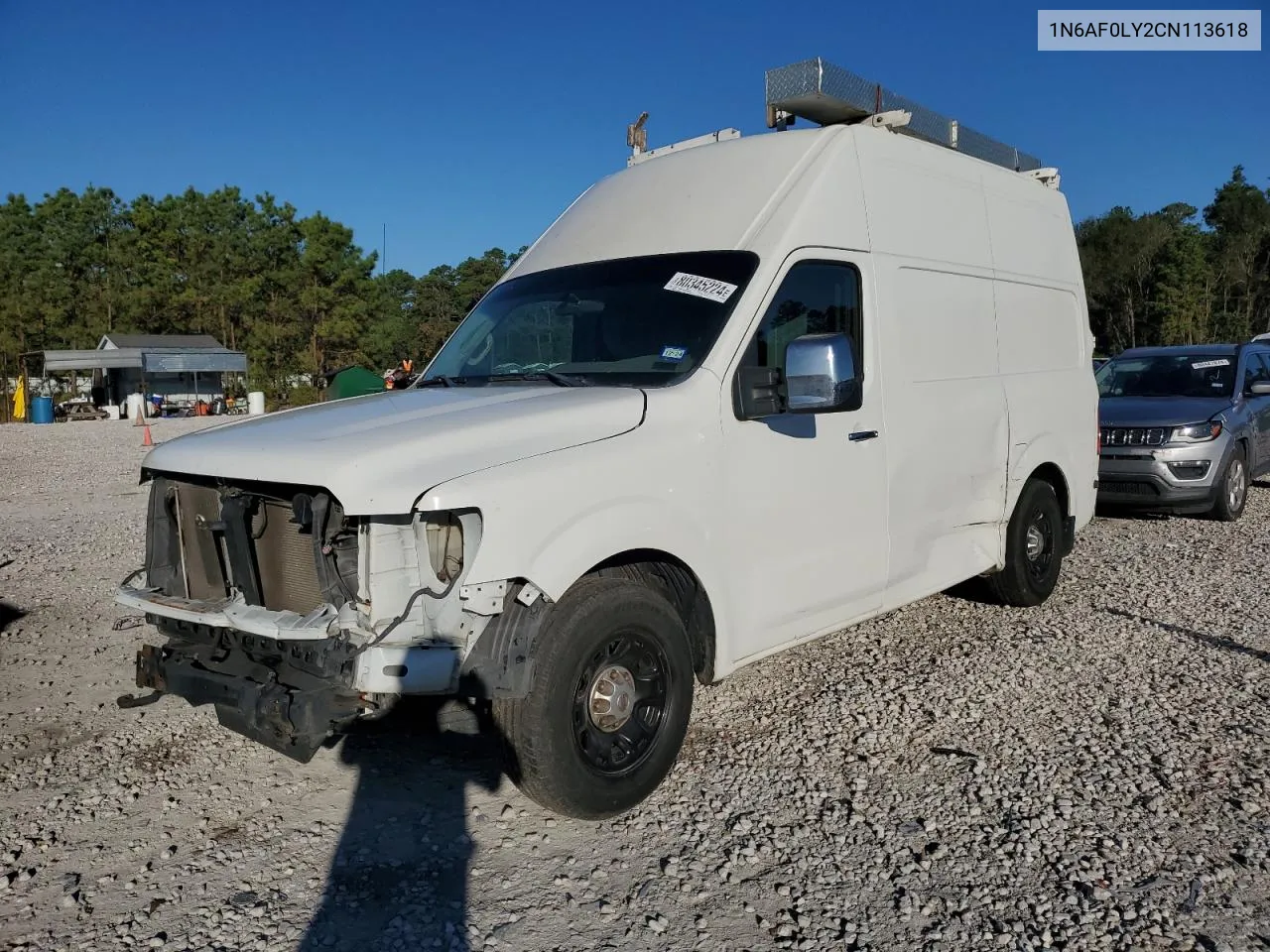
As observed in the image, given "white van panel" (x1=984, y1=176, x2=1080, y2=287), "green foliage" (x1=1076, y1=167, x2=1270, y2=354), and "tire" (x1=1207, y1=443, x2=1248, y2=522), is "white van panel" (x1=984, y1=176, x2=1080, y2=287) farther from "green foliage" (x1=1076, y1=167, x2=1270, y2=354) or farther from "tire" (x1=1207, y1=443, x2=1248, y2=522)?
"green foliage" (x1=1076, y1=167, x2=1270, y2=354)

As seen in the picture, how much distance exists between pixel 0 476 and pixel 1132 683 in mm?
17750

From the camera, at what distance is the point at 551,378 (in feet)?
14.2

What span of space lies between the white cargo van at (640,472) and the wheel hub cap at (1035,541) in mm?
520

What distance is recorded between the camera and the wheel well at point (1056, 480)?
6465mm

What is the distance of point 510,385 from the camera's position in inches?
172

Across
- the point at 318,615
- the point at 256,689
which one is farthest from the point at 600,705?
the point at 256,689

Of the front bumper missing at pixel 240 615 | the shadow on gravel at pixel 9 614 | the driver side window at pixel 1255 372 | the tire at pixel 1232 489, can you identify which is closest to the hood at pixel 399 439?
the front bumper missing at pixel 240 615

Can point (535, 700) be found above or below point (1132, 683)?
above

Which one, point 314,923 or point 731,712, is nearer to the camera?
point 314,923

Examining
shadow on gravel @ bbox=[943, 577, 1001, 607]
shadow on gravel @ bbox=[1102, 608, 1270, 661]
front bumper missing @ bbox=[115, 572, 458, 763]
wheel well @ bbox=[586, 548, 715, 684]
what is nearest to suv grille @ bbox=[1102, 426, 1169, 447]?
shadow on gravel @ bbox=[1102, 608, 1270, 661]

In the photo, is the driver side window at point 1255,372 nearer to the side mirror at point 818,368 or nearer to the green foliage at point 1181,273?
the side mirror at point 818,368

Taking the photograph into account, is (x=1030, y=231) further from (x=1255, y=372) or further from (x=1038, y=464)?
(x=1255, y=372)

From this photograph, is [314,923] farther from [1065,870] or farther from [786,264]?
[786,264]

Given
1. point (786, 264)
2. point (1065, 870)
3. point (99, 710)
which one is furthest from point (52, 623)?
point (1065, 870)
